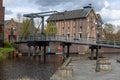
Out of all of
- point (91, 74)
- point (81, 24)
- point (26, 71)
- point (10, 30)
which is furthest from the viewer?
point (10, 30)

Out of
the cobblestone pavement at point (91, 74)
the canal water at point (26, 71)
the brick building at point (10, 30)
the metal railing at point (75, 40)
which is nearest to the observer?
the cobblestone pavement at point (91, 74)

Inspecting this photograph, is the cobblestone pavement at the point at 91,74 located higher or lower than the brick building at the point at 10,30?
lower

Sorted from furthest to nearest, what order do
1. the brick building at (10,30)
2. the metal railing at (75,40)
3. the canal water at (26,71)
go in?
the brick building at (10,30), the metal railing at (75,40), the canal water at (26,71)

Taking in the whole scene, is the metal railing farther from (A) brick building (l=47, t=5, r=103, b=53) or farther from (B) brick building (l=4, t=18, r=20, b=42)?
(A) brick building (l=47, t=5, r=103, b=53)

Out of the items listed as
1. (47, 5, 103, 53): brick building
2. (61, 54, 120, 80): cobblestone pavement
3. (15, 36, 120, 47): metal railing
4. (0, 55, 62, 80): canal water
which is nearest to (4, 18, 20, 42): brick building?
(47, 5, 103, 53): brick building

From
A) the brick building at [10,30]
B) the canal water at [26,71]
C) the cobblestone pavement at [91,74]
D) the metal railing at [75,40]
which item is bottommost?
the canal water at [26,71]

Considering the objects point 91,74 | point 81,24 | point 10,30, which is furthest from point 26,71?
point 10,30

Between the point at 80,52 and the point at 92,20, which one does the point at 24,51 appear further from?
the point at 92,20

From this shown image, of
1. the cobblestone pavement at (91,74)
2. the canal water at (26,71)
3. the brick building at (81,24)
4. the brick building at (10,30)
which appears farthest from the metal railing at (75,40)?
the brick building at (81,24)

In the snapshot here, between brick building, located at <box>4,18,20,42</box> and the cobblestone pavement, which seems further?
brick building, located at <box>4,18,20,42</box>

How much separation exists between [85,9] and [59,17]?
36.3 feet

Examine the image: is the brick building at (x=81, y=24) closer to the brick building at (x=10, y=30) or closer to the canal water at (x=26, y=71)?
the brick building at (x=10, y=30)

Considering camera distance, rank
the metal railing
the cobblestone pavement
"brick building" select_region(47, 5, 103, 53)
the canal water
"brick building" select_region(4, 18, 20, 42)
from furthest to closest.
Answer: "brick building" select_region(4, 18, 20, 42)
"brick building" select_region(47, 5, 103, 53)
the metal railing
the canal water
the cobblestone pavement

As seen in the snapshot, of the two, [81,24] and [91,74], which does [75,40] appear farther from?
[81,24]
